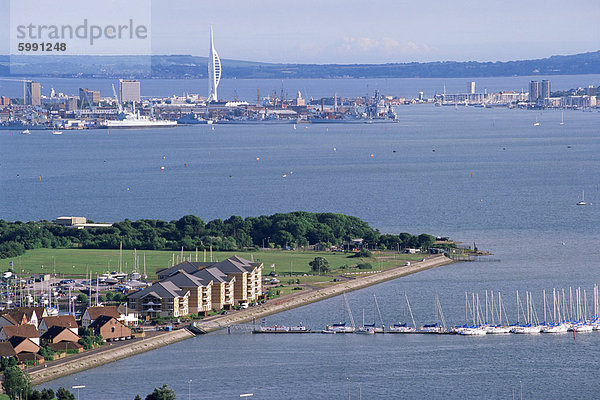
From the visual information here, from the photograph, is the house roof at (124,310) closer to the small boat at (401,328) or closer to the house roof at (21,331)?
the house roof at (21,331)

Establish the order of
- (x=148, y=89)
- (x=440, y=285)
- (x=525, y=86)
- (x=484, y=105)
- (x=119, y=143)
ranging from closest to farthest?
1. (x=440, y=285)
2. (x=119, y=143)
3. (x=484, y=105)
4. (x=148, y=89)
5. (x=525, y=86)

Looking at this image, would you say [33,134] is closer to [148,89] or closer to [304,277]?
→ [304,277]

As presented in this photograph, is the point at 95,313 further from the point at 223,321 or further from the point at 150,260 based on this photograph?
the point at 150,260

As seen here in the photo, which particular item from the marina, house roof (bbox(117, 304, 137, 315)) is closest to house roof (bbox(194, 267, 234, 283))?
the marina

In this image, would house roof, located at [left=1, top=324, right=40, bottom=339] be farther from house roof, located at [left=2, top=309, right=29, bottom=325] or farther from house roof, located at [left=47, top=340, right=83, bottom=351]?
house roof, located at [left=2, top=309, right=29, bottom=325]

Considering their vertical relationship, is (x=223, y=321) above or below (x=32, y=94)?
below

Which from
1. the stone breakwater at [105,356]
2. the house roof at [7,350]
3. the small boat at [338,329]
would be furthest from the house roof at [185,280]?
the house roof at [7,350]

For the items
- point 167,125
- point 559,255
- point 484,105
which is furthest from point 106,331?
point 484,105

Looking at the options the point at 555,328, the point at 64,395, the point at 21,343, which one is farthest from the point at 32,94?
the point at 64,395

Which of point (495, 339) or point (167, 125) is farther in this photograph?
point (167, 125)
